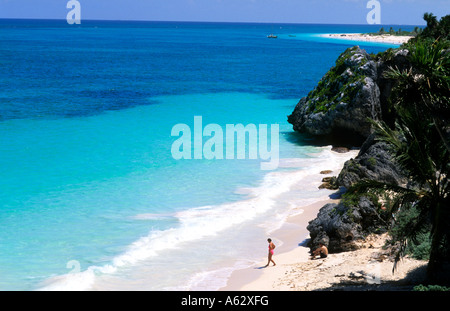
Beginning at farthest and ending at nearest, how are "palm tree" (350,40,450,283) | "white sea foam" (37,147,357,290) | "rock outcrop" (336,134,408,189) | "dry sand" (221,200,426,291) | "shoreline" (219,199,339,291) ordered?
"rock outcrop" (336,134,408,189) < "white sea foam" (37,147,357,290) < "shoreline" (219,199,339,291) < "dry sand" (221,200,426,291) < "palm tree" (350,40,450,283)

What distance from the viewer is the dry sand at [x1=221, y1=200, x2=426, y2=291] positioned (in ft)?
46.1

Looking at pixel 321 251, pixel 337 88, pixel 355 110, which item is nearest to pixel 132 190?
pixel 321 251

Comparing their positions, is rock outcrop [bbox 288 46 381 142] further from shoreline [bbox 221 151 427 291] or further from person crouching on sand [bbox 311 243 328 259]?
person crouching on sand [bbox 311 243 328 259]

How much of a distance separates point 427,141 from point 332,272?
5.20 meters

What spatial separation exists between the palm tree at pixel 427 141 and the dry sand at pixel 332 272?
1380mm

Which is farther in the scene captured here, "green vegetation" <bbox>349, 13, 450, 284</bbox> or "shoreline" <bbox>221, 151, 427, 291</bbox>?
"shoreline" <bbox>221, 151, 427, 291</bbox>

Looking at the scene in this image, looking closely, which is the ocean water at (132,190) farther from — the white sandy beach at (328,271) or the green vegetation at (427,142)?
the green vegetation at (427,142)

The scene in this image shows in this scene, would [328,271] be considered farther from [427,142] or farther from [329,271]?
[427,142]

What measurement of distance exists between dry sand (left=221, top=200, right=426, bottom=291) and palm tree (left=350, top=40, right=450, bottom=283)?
138 centimetres

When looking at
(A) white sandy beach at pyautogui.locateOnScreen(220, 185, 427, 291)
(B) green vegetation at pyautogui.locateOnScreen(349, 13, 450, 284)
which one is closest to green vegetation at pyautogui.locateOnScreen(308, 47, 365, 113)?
(A) white sandy beach at pyautogui.locateOnScreen(220, 185, 427, 291)

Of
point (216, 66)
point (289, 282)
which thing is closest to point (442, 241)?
point (289, 282)

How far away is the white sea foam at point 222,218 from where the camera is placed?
1642 cm

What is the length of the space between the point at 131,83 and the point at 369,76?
117ft
